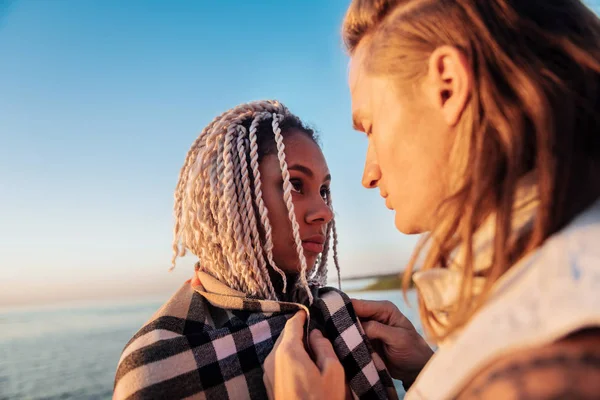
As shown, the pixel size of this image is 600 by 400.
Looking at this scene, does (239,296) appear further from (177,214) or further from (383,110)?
(383,110)

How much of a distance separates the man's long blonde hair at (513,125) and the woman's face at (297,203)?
116cm

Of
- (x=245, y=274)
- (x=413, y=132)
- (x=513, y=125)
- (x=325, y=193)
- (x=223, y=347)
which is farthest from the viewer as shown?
(x=325, y=193)

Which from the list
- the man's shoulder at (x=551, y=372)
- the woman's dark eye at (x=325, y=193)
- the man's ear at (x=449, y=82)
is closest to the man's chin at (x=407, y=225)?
the man's ear at (x=449, y=82)

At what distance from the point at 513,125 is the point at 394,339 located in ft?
4.25

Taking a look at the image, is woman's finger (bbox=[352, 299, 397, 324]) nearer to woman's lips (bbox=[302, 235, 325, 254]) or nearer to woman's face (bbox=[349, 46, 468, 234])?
woman's lips (bbox=[302, 235, 325, 254])

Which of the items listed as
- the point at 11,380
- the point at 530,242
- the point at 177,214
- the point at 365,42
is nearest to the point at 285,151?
the point at 177,214

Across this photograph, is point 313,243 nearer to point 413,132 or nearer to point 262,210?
point 262,210

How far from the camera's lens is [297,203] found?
225 centimetres

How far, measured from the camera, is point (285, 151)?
92.8 inches

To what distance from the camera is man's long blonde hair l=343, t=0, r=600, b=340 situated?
85cm

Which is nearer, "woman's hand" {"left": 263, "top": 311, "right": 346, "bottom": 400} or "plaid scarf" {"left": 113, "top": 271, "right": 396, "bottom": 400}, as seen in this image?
"woman's hand" {"left": 263, "top": 311, "right": 346, "bottom": 400}

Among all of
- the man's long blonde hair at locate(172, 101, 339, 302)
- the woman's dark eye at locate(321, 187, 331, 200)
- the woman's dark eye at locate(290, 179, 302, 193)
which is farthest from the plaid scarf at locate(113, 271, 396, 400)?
the woman's dark eye at locate(321, 187, 331, 200)

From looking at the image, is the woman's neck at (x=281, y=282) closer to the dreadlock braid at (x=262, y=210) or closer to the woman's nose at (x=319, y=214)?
the dreadlock braid at (x=262, y=210)

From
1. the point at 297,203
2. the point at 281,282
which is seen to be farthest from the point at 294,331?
the point at 297,203
